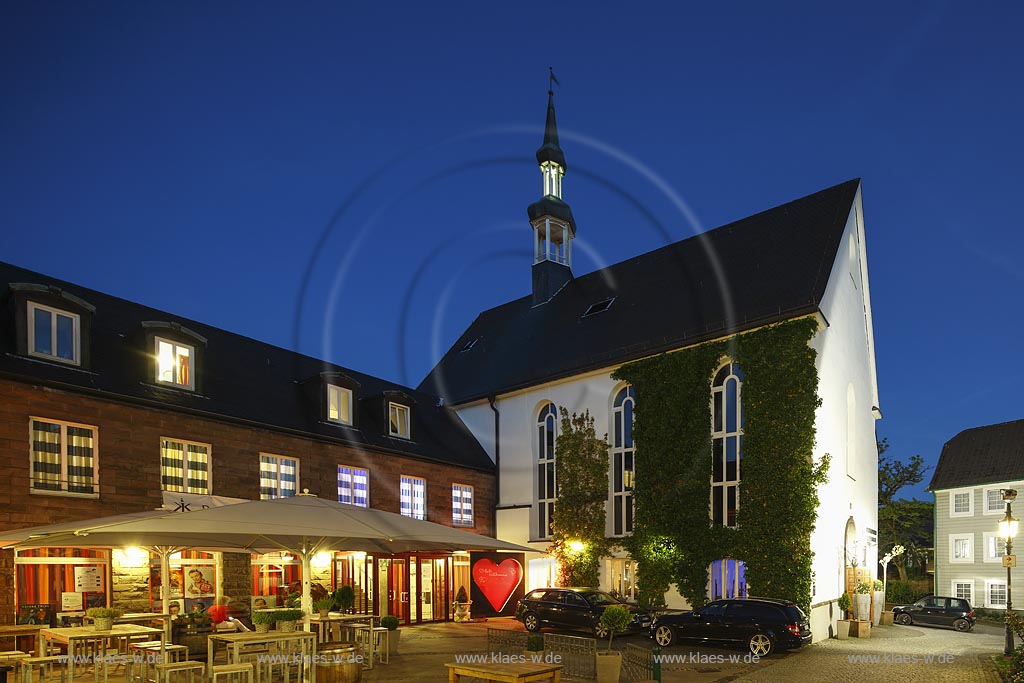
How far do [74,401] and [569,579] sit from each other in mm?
17374

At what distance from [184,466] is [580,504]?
13933mm

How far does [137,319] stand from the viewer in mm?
Result: 23188

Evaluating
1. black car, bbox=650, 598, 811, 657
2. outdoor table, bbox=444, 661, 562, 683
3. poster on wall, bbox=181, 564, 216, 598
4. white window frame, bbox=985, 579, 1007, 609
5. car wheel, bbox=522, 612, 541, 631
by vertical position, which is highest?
outdoor table, bbox=444, 661, 562, 683

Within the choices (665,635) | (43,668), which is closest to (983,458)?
(665,635)

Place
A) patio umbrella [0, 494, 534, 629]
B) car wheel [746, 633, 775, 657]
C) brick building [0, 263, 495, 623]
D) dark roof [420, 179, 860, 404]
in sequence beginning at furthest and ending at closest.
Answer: dark roof [420, 179, 860, 404], car wheel [746, 633, 775, 657], brick building [0, 263, 495, 623], patio umbrella [0, 494, 534, 629]

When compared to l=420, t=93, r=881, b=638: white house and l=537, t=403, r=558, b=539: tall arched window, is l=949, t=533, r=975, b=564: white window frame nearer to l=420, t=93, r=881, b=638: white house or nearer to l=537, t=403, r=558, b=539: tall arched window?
l=420, t=93, r=881, b=638: white house

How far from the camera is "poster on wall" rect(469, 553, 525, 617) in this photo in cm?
2933

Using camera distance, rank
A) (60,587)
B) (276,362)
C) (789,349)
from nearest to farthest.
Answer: (60,587), (789,349), (276,362)

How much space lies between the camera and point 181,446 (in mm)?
21188

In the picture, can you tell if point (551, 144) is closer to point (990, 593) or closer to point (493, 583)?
point (493, 583)

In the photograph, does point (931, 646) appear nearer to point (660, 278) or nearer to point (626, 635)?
point (626, 635)

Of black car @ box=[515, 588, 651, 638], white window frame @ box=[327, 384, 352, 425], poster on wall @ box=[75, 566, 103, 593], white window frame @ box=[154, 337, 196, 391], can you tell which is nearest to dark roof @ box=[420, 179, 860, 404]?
white window frame @ box=[327, 384, 352, 425]

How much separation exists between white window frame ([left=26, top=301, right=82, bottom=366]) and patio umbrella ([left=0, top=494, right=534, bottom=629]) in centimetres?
638

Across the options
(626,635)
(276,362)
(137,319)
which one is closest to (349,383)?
(276,362)
